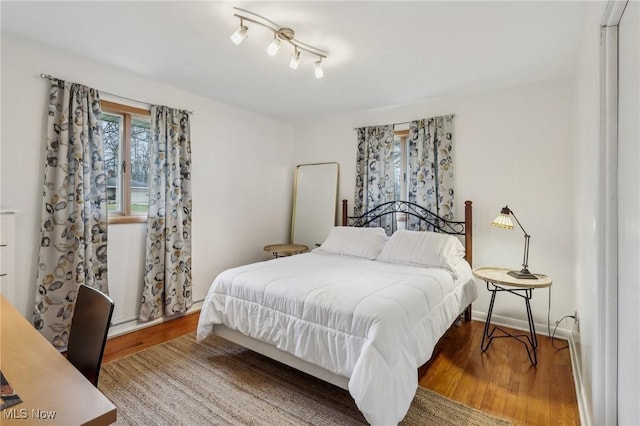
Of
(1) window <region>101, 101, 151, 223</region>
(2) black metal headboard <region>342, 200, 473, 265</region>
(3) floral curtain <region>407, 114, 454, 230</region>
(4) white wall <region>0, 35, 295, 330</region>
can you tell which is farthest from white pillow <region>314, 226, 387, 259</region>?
(1) window <region>101, 101, 151, 223</region>

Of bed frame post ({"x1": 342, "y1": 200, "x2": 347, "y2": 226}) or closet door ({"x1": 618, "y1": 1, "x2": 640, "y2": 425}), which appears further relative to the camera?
bed frame post ({"x1": 342, "y1": 200, "x2": 347, "y2": 226})

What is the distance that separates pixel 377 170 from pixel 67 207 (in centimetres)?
313

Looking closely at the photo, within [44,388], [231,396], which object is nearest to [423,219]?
[231,396]

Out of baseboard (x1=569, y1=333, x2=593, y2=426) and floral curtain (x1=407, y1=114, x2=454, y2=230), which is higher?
floral curtain (x1=407, y1=114, x2=454, y2=230)

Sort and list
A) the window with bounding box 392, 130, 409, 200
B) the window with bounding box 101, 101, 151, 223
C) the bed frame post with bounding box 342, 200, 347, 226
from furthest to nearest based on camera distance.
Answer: the bed frame post with bounding box 342, 200, 347, 226 → the window with bounding box 392, 130, 409, 200 → the window with bounding box 101, 101, 151, 223

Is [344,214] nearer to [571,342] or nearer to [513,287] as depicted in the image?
[513,287]

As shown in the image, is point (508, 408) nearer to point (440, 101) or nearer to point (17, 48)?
point (440, 101)

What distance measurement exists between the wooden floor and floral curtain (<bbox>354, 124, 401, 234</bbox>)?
1591 mm

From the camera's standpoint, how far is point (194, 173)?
3.54m

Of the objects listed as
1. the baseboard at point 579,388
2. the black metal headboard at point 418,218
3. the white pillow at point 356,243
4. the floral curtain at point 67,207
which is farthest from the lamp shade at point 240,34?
the baseboard at point 579,388

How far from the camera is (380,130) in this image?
3.89 metres

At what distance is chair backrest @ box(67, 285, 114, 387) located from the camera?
108cm

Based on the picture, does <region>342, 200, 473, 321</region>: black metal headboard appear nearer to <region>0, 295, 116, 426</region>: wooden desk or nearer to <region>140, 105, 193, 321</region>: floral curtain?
<region>140, 105, 193, 321</region>: floral curtain

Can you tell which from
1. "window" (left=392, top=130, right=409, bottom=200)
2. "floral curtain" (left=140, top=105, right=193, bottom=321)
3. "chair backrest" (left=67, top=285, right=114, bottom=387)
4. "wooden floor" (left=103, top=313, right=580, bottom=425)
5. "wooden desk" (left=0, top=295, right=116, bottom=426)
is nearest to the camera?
"wooden desk" (left=0, top=295, right=116, bottom=426)
